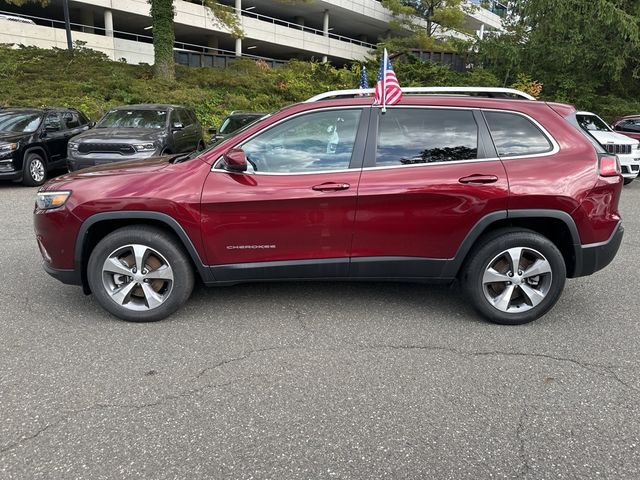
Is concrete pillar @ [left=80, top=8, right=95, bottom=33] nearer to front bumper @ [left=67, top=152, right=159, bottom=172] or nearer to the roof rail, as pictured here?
front bumper @ [left=67, top=152, right=159, bottom=172]

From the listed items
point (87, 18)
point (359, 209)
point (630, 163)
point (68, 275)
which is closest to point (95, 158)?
point (68, 275)

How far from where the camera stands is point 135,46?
3086 cm

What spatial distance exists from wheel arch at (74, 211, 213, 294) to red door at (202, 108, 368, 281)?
0.45ft

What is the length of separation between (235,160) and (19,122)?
940 cm

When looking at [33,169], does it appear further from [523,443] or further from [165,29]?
[165,29]

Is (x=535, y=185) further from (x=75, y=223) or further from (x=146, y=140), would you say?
(x=146, y=140)

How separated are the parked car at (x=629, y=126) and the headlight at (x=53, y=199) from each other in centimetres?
1299

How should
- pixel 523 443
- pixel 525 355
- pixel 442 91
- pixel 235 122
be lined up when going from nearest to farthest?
pixel 523 443, pixel 525 355, pixel 442 91, pixel 235 122

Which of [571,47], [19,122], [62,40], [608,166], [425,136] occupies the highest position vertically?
[62,40]

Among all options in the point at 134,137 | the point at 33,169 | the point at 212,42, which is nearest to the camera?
the point at 134,137

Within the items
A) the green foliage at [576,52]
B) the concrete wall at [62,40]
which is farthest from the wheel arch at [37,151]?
the concrete wall at [62,40]

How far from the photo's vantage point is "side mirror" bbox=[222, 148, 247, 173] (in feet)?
12.1

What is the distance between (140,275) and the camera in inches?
153

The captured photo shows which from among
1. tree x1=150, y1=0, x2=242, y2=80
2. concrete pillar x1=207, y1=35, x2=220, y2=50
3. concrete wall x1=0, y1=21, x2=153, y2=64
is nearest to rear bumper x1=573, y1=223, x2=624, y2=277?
tree x1=150, y1=0, x2=242, y2=80
